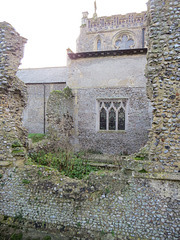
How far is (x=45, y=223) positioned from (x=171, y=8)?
6178 millimetres

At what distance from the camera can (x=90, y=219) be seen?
388 centimetres

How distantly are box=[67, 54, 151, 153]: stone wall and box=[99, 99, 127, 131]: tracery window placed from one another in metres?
0.28

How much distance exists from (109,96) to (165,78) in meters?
6.68

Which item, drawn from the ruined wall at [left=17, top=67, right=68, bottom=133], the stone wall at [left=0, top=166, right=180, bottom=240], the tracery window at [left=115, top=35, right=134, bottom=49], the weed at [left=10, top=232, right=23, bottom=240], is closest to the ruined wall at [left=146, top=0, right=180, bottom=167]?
the stone wall at [left=0, top=166, right=180, bottom=240]

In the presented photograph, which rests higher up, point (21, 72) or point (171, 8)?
point (21, 72)

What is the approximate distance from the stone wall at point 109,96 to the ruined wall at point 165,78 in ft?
20.5

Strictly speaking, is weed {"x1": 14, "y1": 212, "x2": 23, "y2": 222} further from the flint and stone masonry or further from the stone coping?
the stone coping

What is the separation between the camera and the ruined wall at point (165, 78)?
151 inches

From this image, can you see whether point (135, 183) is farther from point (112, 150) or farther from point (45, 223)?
point (112, 150)

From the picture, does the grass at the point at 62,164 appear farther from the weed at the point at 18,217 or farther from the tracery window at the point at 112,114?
the tracery window at the point at 112,114

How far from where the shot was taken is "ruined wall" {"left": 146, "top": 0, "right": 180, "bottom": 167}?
3.84m

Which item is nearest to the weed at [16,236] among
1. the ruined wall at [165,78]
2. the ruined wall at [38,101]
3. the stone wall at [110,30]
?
the ruined wall at [165,78]

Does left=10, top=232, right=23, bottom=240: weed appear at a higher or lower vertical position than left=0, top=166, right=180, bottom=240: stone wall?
lower

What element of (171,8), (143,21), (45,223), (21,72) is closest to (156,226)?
(45,223)
